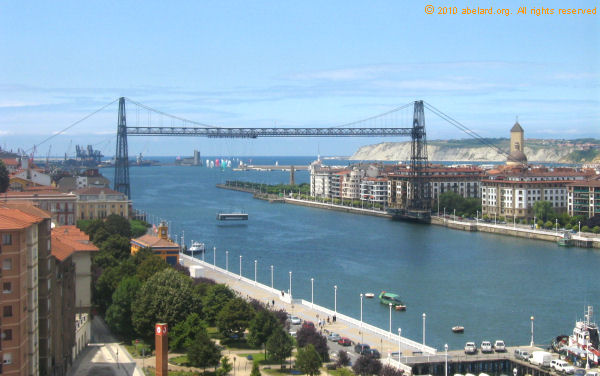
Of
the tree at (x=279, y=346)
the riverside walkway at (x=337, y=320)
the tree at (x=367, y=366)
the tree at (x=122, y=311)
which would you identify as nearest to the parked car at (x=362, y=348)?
the riverside walkway at (x=337, y=320)

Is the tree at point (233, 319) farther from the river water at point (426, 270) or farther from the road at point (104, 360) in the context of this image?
the river water at point (426, 270)

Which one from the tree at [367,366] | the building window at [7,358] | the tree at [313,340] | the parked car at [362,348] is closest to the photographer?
the building window at [7,358]

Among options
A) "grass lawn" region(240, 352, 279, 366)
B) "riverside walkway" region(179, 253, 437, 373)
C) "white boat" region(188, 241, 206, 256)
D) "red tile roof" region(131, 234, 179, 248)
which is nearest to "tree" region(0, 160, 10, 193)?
"white boat" region(188, 241, 206, 256)

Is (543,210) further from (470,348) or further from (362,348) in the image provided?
(362,348)

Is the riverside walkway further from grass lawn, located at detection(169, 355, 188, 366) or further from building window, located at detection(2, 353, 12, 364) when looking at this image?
building window, located at detection(2, 353, 12, 364)

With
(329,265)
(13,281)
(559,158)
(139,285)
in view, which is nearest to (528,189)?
(329,265)
